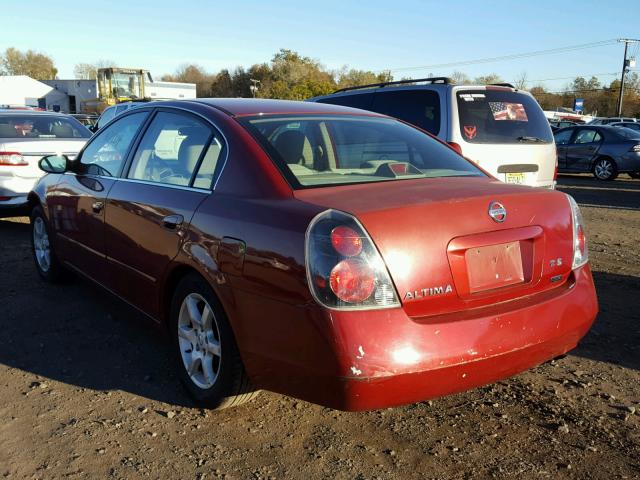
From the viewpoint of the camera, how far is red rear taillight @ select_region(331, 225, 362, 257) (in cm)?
250

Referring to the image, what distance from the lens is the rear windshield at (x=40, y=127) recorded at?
8.56 meters

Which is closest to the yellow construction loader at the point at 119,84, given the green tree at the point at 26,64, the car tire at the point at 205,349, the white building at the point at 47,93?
the white building at the point at 47,93

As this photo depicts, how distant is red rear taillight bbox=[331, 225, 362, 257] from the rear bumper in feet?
0.82

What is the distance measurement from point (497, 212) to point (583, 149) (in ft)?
51.6

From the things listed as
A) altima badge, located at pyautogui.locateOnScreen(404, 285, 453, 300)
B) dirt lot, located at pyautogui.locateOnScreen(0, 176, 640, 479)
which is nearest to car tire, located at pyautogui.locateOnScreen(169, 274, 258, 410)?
dirt lot, located at pyautogui.locateOnScreen(0, 176, 640, 479)

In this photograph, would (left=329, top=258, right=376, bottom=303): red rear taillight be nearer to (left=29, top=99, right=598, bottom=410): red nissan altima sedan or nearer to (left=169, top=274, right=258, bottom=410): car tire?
(left=29, top=99, right=598, bottom=410): red nissan altima sedan

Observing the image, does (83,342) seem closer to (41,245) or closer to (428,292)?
(41,245)

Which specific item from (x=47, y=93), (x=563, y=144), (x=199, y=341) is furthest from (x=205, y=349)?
(x=47, y=93)

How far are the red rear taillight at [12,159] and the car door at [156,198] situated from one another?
468 cm

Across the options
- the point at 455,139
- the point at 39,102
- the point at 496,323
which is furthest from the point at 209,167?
the point at 39,102

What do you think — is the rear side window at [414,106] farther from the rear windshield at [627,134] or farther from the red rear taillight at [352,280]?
the rear windshield at [627,134]

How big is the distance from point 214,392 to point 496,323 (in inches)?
57.7

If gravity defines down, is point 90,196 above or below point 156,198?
below

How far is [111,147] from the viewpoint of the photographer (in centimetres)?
455
